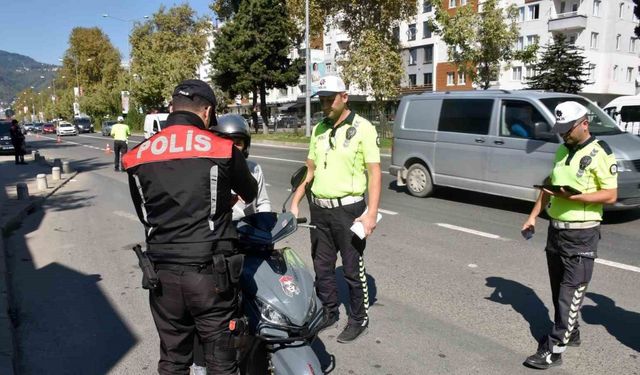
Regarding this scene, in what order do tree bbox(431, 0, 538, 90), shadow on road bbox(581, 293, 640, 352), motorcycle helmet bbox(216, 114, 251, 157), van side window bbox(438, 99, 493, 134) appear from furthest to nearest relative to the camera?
tree bbox(431, 0, 538, 90)
van side window bbox(438, 99, 493, 134)
shadow on road bbox(581, 293, 640, 352)
motorcycle helmet bbox(216, 114, 251, 157)

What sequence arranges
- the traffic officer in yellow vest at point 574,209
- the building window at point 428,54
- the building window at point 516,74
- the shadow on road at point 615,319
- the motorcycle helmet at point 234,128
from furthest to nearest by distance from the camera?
the building window at point 428,54 → the building window at point 516,74 → the shadow on road at point 615,319 → the traffic officer in yellow vest at point 574,209 → the motorcycle helmet at point 234,128

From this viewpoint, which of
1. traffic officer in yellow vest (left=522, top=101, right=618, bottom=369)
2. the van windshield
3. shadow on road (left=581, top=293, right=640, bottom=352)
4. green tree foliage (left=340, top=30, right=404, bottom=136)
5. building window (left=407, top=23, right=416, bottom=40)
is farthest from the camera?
building window (left=407, top=23, right=416, bottom=40)

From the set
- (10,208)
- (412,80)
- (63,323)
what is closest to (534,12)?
(412,80)

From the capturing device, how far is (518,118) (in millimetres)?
8492

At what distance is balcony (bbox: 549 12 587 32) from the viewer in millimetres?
42594

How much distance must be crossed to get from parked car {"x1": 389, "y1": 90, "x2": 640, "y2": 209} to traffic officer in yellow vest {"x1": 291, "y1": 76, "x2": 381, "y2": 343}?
186 inches

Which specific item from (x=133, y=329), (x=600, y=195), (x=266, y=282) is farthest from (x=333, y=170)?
(x=133, y=329)

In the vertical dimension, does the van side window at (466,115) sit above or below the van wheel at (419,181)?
above

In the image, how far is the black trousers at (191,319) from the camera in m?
2.38

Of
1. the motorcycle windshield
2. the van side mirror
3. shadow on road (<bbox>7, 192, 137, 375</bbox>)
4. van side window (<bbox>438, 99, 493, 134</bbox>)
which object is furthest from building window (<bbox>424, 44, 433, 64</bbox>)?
the motorcycle windshield

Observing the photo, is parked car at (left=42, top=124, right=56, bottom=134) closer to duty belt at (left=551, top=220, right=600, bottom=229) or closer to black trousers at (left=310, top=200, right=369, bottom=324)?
black trousers at (left=310, top=200, right=369, bottom=324)

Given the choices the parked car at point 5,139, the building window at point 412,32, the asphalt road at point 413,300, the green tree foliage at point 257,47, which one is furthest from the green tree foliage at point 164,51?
the asphalt road at point 413,300

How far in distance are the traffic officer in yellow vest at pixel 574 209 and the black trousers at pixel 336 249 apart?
128 cm

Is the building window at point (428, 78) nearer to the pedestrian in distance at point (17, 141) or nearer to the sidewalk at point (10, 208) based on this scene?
the sidewalk at point (10, 208)
